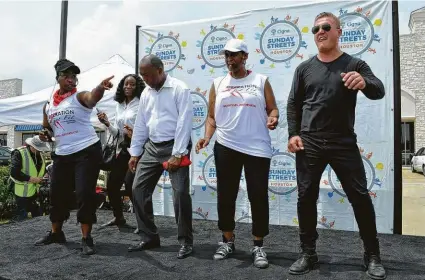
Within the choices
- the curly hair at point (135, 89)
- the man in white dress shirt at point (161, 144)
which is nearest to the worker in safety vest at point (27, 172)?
the curly hair at point (135, 89)

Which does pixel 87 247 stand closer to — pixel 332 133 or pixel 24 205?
pixel 332 133

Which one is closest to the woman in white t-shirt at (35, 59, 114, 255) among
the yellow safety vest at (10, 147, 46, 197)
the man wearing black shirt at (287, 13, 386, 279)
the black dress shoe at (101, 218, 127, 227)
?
the black dress shoe at (101, 218, 127, 227)

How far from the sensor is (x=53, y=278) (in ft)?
9.20

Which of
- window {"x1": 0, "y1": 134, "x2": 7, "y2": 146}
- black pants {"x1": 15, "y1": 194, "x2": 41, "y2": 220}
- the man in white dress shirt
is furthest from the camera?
window {"x1": 0, "y1": 134, "x2": 7, "y2": 146}

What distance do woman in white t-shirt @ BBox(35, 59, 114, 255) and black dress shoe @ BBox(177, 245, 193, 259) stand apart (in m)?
0.77

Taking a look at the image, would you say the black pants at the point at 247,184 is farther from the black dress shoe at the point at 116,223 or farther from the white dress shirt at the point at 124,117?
the black dress shoe at the point at 116,223

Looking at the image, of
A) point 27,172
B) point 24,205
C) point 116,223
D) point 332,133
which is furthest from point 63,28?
point 332,133

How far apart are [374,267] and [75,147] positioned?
2.52 m

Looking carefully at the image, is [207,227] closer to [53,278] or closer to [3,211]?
[53,278]

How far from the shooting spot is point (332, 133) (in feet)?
8.87

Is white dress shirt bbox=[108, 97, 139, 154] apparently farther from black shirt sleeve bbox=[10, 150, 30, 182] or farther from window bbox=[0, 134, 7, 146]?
window bbox=[0, 134, 7, 146]

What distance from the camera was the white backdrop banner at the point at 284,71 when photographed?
4.31 m

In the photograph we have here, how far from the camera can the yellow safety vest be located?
5.49m

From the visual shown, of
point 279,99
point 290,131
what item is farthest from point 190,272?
point 279,99
